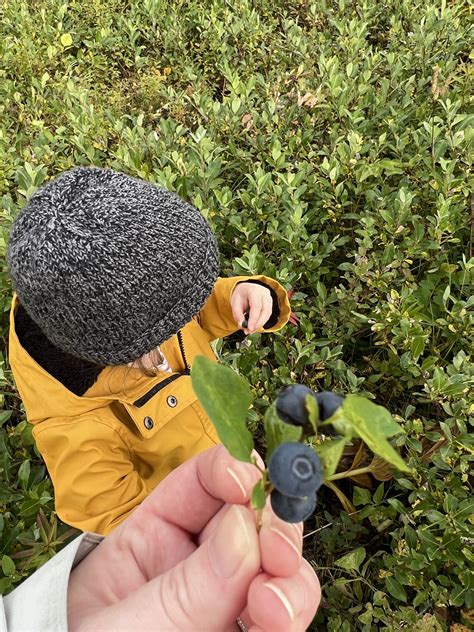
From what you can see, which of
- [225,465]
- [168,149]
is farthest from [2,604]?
[168,149]

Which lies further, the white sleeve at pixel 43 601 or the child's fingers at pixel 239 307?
the child's fingers at pixel 239 307

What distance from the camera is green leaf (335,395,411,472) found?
705mm

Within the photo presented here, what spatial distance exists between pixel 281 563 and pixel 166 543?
1.54 feet

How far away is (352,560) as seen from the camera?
81.0 inches

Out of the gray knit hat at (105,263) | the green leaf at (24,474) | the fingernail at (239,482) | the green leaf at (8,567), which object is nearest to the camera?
the fingernail at (239,482)

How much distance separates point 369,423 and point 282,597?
19.9 inches

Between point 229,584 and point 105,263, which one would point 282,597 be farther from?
point 105,263

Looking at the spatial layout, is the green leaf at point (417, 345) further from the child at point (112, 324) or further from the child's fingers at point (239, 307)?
the child's fingers at point (239, 307)

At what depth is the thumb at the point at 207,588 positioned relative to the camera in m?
1.03

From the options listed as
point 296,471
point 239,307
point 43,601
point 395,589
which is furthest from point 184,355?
point 296,471

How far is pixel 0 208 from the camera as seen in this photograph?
312 cm

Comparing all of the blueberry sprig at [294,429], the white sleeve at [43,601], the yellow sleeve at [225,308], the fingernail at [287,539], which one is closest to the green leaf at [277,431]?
the blueberry sprig at [294,429]

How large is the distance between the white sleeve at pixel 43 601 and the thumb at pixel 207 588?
7.1 inches

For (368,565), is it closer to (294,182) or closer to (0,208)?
(294,182)
